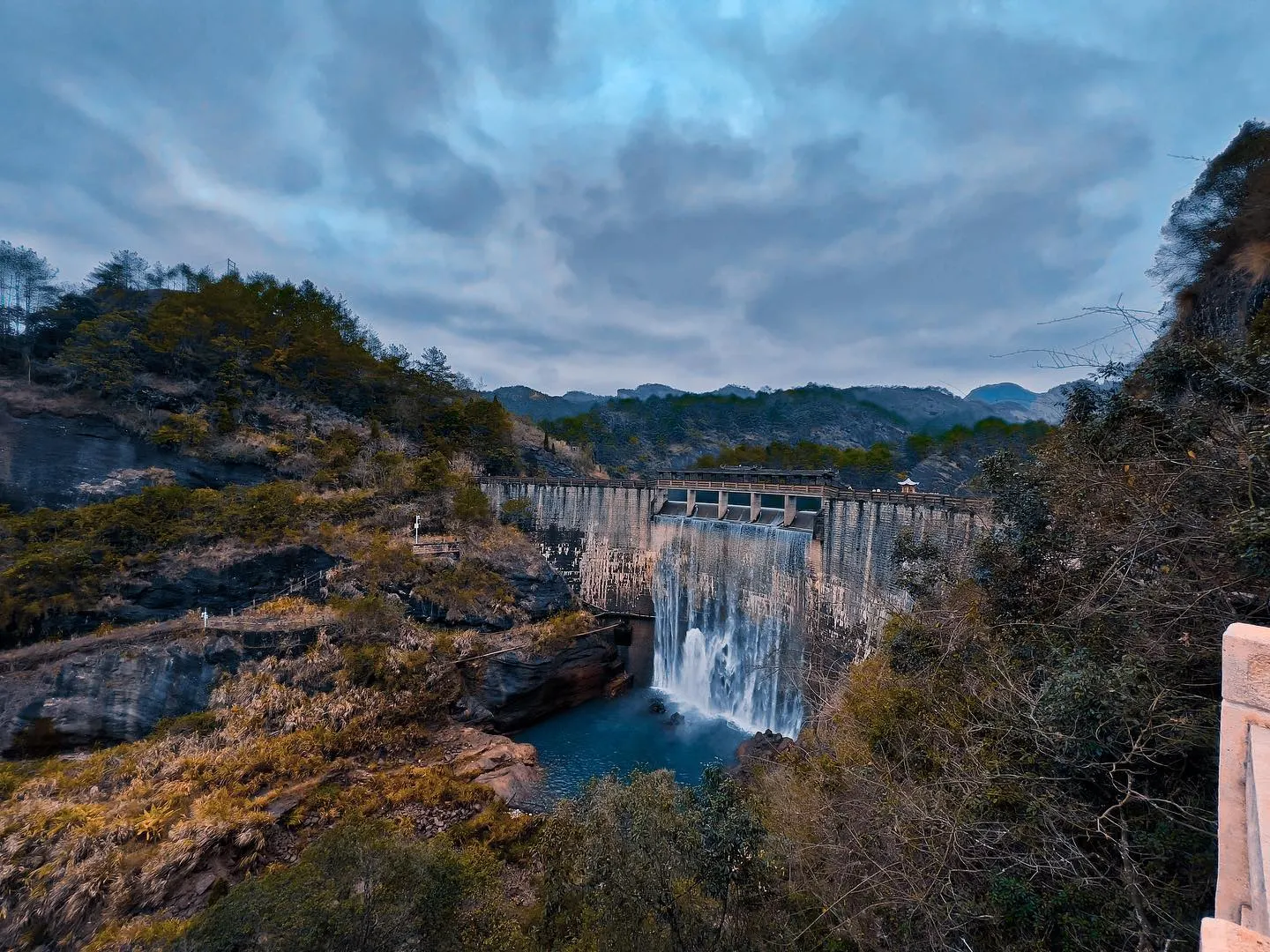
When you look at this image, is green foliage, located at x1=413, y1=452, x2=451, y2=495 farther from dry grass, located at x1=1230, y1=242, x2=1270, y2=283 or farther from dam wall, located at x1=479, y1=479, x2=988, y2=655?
dry grass, located at x1=1230, y1=242, x2=1270, y2=283

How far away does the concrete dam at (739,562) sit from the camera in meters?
17.7

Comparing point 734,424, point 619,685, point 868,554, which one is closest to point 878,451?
point 868,554

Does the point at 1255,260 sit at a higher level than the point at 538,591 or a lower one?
higher

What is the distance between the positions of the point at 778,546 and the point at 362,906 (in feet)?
60.7

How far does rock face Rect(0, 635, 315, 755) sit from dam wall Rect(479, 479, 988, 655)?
1670 centimetres

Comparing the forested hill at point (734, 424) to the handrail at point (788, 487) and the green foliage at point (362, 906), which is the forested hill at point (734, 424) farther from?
the green foliage at point (362, 906)

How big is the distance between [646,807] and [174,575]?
23.7m

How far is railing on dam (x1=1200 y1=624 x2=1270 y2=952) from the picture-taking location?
7.89 ft

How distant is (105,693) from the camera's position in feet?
54.3

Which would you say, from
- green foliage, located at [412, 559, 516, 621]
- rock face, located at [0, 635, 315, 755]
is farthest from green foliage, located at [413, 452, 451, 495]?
rock face, located at [0, 635, 315, 755]

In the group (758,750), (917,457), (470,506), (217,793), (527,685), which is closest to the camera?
(217,793)

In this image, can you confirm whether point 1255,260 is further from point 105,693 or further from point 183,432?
point 183,432

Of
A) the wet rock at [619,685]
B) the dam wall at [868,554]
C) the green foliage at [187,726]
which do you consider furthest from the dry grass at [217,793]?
the dam wall at [868,554]

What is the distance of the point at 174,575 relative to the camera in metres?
20.5
